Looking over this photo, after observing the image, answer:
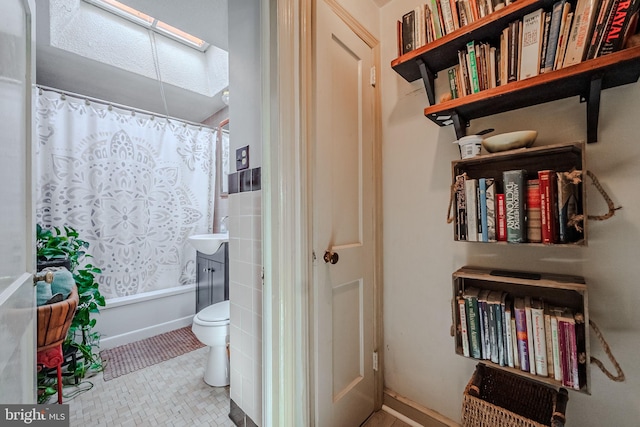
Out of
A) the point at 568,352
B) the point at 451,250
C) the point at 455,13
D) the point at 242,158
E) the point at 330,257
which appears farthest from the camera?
the point at 242,158

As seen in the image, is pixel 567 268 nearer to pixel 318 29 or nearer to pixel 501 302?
pixel 501 302

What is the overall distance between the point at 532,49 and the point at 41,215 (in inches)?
123

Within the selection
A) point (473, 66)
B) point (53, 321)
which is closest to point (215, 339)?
point (53, 321)

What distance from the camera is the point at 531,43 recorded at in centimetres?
87

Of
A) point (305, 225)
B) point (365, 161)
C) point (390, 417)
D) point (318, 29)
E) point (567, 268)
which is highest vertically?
point (318, 29)

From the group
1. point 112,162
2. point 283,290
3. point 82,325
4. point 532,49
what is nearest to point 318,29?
point 532,49

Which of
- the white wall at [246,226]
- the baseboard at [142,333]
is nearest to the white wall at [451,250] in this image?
the white wall at [246,226]

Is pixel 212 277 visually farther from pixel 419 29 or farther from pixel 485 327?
pixel 419 29

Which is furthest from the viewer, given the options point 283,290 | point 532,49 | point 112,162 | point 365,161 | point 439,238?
point 112,162

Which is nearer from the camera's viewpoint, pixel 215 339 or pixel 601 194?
pixel 601 194

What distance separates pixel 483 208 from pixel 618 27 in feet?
2.00

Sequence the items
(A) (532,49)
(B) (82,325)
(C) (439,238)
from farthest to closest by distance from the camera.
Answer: (B) (82,325) → (C) (439,238) → (A) (532,49)

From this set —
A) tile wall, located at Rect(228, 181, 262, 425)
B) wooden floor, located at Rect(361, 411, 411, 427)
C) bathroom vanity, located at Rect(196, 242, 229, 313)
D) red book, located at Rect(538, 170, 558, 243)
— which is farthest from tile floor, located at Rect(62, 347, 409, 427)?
red book, located at Rect(538, 170, 558, 243)

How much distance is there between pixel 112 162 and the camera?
2283mm
